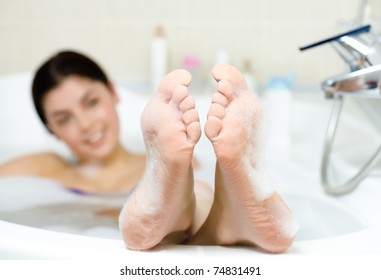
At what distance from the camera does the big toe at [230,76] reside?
2.11 feet

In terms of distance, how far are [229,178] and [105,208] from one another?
68cm

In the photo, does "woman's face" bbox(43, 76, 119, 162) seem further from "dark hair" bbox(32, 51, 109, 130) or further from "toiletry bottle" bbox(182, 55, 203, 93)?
"toiletry bottle" bbox(182, 55, 203, 93)

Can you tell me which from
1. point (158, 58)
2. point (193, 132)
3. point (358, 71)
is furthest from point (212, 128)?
point (158, 58)

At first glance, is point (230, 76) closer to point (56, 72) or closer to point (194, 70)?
point (56, 72)

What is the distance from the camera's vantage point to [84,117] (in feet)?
4.25

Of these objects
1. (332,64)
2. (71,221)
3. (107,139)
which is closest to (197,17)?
(332,64)

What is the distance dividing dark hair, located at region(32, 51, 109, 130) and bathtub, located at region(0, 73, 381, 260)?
223mm

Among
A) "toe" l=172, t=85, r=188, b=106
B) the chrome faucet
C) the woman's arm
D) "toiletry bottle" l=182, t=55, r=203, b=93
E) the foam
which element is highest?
"toe" l=172, t=85, r=188, b=106

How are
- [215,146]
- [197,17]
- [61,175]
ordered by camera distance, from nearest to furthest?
[215,146] → [61,175] → [197,17]

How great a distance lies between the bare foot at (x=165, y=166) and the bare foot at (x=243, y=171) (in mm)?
35

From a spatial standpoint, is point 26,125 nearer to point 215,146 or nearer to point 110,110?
point 110,110

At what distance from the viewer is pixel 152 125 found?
2.10 ft

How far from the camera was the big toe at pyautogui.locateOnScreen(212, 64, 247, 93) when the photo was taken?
2.11ft

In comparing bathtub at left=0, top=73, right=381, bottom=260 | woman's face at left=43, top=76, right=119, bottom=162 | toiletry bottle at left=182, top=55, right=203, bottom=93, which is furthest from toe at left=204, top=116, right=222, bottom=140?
toiletry bottle at left=182, top=55, right=203, bottom=93
